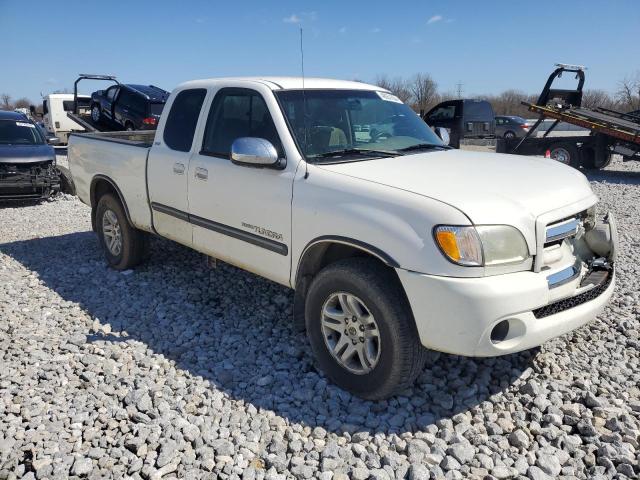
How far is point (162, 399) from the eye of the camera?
11.0ft

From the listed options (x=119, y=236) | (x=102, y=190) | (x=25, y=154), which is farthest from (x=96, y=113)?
(x=119, y=236)

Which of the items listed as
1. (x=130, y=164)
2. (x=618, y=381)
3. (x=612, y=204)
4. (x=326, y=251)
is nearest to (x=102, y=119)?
(x=130, y=164)

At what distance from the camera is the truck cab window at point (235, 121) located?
3949 mm

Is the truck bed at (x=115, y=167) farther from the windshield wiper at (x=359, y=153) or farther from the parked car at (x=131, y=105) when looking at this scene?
the parked car at (x=131, y=105)

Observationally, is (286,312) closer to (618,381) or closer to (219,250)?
(219,250)

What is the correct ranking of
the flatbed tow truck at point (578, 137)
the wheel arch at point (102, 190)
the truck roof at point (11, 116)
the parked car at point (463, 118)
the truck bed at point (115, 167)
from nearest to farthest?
the truck bed at point (115, 167), the wheel arch at point (102, 190), the truck roof at point (11, 116), the flatbed tow truck at point (578, 137), the parked car at point (463, 118)

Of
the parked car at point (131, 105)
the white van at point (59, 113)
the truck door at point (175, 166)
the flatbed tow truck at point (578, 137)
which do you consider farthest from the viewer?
the white van at point (59, 113)

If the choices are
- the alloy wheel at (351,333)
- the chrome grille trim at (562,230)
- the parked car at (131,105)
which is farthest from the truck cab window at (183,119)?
the parked car at (131,105)

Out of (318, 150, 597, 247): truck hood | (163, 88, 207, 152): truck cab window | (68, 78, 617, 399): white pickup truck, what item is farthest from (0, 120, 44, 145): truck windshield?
(318, 150, 597, 247): truck hood

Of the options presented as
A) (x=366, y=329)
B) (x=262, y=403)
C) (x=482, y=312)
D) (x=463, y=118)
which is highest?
Result: (x=463, y=118)

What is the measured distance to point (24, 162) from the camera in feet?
31.9

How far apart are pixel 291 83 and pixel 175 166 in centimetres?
125

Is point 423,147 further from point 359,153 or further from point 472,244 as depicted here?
point 472,244

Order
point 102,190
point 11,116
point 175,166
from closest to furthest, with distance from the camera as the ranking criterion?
point 175,166
point 102,190
point 11,116
